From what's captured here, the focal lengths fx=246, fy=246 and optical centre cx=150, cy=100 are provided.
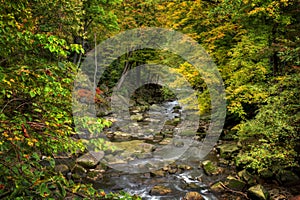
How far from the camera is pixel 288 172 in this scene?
9.02 meters

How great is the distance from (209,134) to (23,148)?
574 inches

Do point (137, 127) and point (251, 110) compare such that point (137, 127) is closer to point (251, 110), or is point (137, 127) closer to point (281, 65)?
point (251, 110)

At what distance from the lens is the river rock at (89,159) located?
37.9 feet

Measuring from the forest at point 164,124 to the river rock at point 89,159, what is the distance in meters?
0.09

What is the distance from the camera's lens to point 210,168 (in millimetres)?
11312

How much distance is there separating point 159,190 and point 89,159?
4.08 metres

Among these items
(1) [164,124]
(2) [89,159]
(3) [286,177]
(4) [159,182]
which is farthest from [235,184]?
(1) [164,124]

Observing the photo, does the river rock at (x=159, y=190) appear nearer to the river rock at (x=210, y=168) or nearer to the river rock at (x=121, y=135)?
the river rock at (x=210, y=168)

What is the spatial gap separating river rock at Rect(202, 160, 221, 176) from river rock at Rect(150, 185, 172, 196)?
2336 millimetres

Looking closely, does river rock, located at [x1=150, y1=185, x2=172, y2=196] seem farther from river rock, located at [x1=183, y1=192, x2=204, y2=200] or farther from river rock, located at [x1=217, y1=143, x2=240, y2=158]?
river rock, located at [x1=217, y1=143, x2=240, y2=158]

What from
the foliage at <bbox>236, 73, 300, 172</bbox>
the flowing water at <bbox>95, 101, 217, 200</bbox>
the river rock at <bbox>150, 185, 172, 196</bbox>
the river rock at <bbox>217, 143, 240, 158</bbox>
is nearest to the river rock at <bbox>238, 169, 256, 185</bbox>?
the foliage at <bbox>236, 73, 300, 172</bbox>

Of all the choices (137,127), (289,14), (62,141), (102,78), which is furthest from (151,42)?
(62,141)

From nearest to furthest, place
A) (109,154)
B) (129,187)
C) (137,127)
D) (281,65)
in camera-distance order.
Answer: (129,187)
(281,65)
(109,154)
(137,127)

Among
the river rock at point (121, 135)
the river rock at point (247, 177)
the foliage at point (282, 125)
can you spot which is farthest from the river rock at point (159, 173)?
the river rock at point (121, 135)
